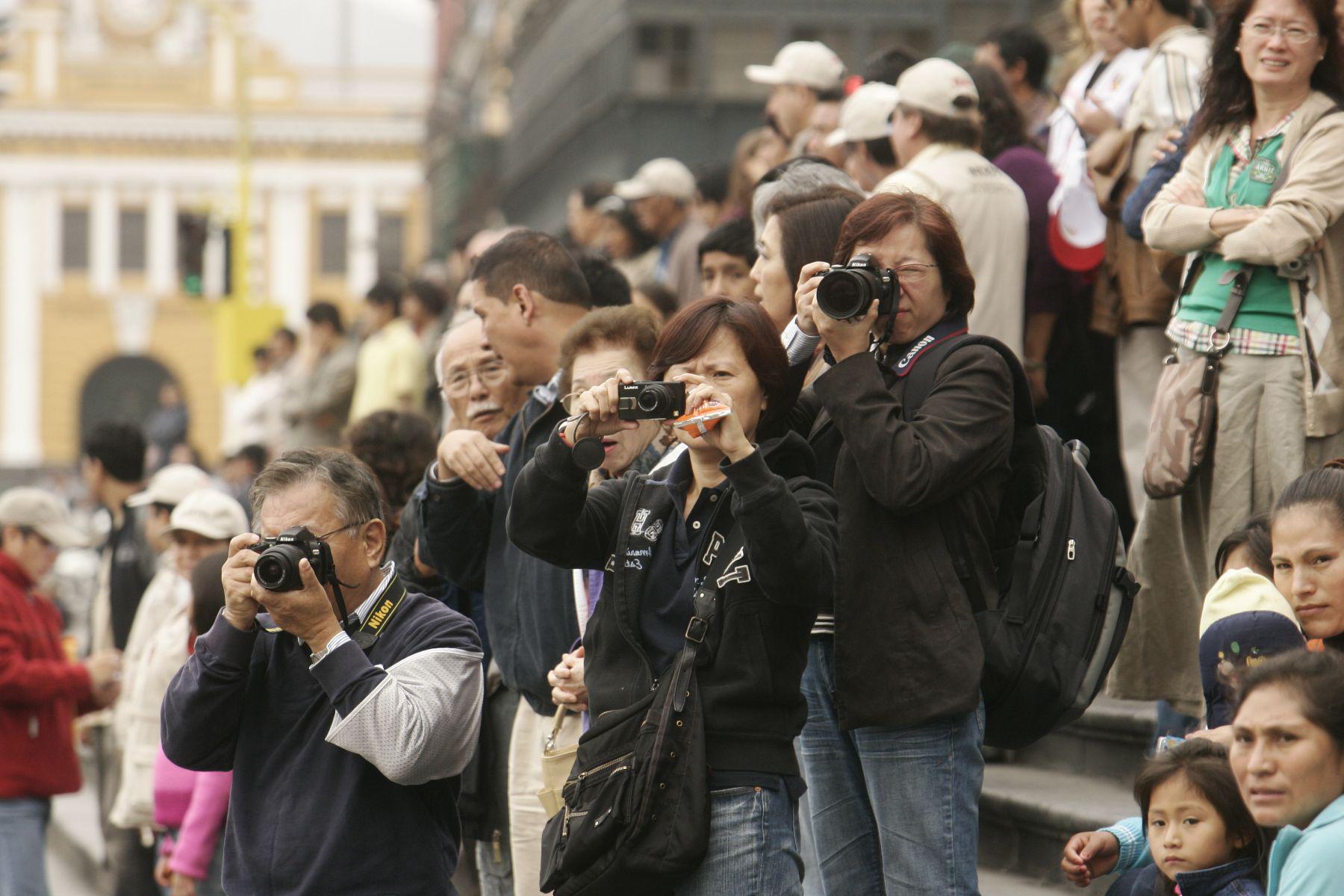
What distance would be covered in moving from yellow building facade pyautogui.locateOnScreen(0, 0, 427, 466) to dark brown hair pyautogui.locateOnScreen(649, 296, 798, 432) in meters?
58.8

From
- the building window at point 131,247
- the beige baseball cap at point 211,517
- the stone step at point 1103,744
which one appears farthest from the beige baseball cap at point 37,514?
the building window at point 131,247

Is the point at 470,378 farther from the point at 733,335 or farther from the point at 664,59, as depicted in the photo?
the point at 664,59

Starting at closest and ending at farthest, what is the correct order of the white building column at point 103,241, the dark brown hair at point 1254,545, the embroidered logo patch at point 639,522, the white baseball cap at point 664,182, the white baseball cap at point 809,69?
the embroidered logo patch at point 639,522
the dark brown hair at point 1254,545
the white baseball cap at point 809,69
the white baseball cap at point 664,182
the white building column at point 103,241

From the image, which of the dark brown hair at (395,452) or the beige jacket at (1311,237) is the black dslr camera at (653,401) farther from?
the dark brown hair at (395,452)

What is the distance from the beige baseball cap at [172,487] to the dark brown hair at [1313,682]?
5804 millimetres

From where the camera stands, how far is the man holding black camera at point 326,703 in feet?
13.5

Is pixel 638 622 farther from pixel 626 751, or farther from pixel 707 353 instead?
pixel 707 353

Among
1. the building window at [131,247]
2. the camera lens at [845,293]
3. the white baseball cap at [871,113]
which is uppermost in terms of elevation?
the building window at [131,247]

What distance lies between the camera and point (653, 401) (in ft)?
13.5

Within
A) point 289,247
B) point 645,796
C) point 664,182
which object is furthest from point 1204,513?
point 289,247

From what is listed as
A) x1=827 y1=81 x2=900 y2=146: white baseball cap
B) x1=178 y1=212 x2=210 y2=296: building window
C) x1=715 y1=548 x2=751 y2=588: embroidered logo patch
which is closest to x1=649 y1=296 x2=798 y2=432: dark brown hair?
x1=715 y1=548 x2=751 y2=588: embroidered logo patch

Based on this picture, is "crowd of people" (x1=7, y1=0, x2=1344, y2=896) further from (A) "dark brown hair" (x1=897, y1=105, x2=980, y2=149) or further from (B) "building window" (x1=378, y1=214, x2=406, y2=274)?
(B) "building window" (x1=378, y1=214, x2=406, y2=274)

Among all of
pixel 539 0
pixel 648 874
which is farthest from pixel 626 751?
pixel 539 0

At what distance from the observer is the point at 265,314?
22.6 meters
